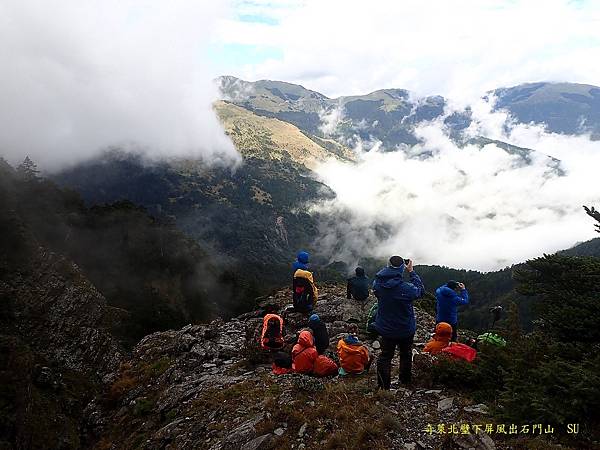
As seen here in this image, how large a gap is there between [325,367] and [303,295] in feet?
17.4

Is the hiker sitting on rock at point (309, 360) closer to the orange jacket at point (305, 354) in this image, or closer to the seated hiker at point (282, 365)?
the orange jacket at point (305, 354)

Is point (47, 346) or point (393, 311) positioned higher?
point (393, 311)

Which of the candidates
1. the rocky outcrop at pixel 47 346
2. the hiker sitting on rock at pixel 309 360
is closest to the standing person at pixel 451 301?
the hiker sitting on rock at pixel 309 360

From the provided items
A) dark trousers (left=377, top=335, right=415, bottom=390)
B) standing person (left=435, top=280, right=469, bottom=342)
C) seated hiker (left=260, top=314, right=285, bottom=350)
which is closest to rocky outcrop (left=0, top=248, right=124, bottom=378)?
seated hiker (left=260, top=314, right=285, bottom=350)

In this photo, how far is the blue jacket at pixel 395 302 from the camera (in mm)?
9898

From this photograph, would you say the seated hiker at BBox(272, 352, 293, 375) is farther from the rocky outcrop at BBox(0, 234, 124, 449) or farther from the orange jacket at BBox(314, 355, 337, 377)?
the rocky outcrop at BBox(0, 234, 124, 449)

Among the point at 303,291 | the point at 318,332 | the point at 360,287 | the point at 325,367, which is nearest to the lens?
the point at 325,367

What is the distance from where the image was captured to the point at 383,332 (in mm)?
10141

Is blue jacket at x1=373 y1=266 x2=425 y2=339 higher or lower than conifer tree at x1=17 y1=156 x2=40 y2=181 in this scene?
lower

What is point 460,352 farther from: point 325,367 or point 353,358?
point 325,367

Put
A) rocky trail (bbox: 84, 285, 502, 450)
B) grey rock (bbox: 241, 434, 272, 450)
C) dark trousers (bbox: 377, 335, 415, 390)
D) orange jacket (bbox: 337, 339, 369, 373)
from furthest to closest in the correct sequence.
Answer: orange jacket (bbox: 337, 339, 369, 373), dark trousers (bbox: 377, 335, 415, 390), grey rock (bbox: 241, 434, 272, 450), rocky trail (bbox: 84, 285, 502, 450)

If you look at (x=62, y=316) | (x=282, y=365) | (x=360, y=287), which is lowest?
(x=62, y=316)

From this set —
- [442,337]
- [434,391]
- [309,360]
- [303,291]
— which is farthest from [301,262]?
[434,391]

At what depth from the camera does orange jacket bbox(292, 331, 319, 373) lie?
12.7m
